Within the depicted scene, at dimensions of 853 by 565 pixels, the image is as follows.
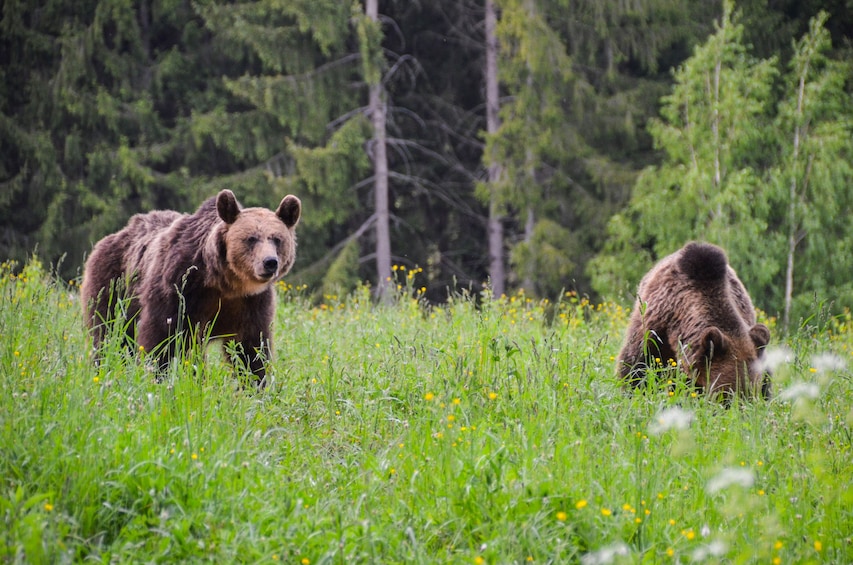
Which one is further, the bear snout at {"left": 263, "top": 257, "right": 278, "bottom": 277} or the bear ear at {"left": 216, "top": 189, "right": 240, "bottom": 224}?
the bear ear at {"left": 216, "top": 189, "right": 240, "bottom": 224}

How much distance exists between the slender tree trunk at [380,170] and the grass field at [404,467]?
531 inches

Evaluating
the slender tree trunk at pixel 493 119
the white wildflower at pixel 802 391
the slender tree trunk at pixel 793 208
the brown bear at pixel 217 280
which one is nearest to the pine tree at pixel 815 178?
the slender tree trunk at pixel 793 208

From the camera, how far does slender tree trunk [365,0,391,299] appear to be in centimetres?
1936

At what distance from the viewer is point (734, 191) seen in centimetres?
1867

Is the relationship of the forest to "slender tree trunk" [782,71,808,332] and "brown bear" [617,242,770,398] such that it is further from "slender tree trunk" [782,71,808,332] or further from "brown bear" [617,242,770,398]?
"brown bear" [617,242,770,398]

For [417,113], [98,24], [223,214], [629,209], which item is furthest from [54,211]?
[223,214]

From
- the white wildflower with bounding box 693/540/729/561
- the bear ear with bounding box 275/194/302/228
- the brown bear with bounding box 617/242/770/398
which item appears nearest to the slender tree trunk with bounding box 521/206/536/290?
the brown bear with bounding box 617/242/770/398

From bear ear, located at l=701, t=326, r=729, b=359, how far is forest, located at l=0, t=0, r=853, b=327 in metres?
12.5

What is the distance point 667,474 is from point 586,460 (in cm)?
47

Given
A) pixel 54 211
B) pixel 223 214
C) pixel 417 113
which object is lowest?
pixel 54 211

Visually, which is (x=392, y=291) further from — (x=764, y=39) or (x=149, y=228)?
(x=764, y=39)

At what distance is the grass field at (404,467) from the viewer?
369 centimetres

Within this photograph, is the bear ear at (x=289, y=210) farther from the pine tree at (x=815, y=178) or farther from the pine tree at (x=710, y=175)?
the pine tree at (x=815, y=178)

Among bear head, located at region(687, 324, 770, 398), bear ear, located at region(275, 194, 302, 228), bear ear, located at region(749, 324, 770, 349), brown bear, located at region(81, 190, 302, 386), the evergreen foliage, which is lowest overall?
the evergreen foliage
